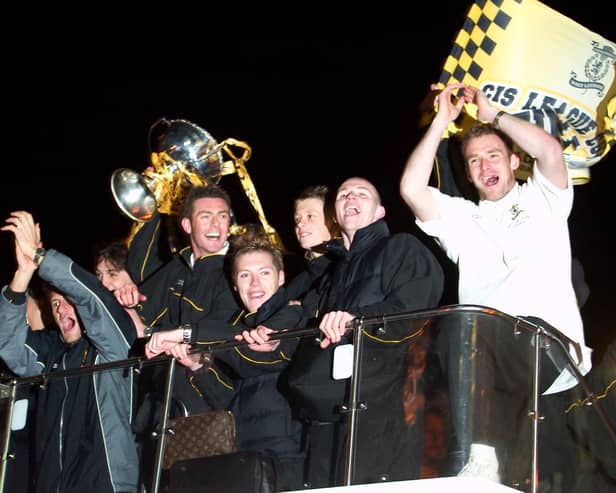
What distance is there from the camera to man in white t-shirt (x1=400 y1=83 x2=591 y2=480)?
15.5 ft

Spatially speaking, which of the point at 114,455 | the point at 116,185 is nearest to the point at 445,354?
the point at 114,455

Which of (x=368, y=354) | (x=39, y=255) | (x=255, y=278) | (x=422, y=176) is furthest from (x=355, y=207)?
(x=39, y=255)

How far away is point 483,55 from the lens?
20.2 ft

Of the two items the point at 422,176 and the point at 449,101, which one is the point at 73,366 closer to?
the point at 422,176

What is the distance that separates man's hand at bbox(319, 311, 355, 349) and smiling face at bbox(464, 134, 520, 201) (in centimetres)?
103

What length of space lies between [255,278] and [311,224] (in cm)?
60

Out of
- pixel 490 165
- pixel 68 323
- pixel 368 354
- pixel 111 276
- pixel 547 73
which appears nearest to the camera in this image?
pixel 368 354

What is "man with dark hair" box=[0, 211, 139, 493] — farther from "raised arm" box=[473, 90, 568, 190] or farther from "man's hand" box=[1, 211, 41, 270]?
"raised arm" box=[473, 90, 568, 190]

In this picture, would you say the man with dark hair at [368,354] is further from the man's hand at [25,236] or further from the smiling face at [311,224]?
the man's hand at [25,236]

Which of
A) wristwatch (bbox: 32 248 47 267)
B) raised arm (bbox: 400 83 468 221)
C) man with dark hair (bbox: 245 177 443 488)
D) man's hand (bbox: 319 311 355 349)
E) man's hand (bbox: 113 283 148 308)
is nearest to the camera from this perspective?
man with dark hair (bbox: 245 177 443 488)

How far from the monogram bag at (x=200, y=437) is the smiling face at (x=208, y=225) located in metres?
1.32

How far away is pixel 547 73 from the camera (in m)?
6.05

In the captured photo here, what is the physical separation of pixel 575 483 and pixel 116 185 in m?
3.45

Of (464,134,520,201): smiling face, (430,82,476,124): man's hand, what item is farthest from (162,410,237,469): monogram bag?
(430,82,476,124): man's hand
